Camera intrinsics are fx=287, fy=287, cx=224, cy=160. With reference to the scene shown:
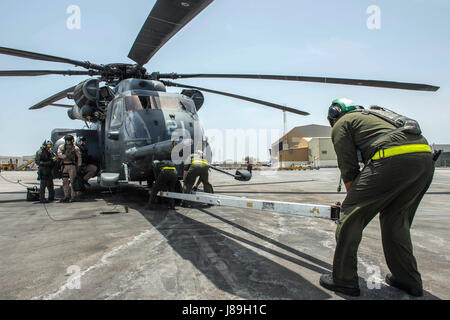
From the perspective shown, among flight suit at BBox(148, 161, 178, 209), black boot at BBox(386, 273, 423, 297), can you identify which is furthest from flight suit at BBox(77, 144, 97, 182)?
black boot at BBox(386, 273, 423, 297)

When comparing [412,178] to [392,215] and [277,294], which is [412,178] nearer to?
[392,215]

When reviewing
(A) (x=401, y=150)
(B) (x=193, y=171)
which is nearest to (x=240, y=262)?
(A) (x=401, y=150)

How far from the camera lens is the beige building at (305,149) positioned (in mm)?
52812

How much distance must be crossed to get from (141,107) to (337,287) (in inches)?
261

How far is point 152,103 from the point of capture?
791 centimetres

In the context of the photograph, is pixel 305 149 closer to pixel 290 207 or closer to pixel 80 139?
pixel 80 139

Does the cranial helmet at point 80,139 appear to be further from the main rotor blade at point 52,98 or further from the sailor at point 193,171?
the sailor at point 193,171

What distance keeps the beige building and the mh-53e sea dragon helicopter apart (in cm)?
4369

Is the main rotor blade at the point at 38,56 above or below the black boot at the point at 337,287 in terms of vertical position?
above

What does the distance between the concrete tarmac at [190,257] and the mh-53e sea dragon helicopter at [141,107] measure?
5.52 feet

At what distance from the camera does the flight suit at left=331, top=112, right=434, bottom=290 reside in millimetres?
2570

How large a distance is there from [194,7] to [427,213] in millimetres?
6590

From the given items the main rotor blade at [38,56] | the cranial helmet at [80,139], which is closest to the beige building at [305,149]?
the cranial helmet at [80,139]

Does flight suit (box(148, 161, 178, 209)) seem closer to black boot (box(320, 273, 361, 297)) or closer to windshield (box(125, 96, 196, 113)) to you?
windshield (box(125, 96, 196, 113))
